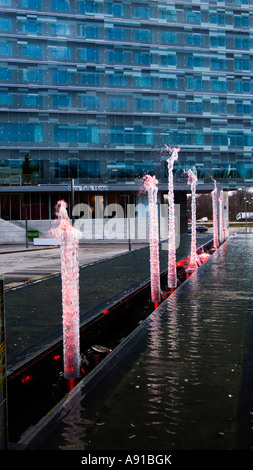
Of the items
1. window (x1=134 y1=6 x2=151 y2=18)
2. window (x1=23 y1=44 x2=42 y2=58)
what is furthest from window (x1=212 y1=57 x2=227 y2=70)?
window (x1=23 y1=44 x2=42 y2=58)

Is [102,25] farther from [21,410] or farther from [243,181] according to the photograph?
[21,410]

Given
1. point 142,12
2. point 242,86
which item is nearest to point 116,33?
point 142,12

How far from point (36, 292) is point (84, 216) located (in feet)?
144

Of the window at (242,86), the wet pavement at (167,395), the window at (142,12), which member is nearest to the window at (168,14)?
the window at (142,12)

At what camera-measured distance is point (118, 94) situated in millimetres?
58094

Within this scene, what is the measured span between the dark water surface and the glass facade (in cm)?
3661

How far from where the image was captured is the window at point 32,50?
182 ft

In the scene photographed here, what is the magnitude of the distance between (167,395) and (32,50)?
55.7 m

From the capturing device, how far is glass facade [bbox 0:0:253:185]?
182ft

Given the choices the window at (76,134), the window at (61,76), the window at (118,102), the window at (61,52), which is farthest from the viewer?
the window at (118,102)

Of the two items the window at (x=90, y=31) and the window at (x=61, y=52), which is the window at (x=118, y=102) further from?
the window at (x=90, y=31)

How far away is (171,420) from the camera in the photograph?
201 inches

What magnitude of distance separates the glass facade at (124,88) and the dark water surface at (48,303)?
36.6m

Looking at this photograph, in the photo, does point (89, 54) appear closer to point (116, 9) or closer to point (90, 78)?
point (90, 78)
